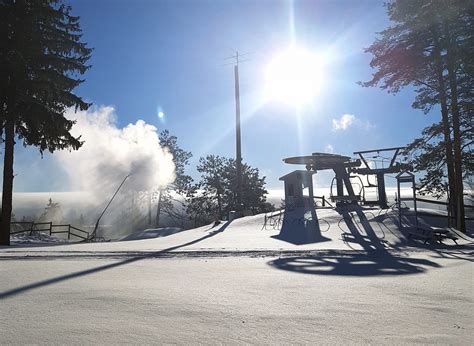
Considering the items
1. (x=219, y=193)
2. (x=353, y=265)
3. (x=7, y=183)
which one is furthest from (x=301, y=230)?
(x=219, y=193)

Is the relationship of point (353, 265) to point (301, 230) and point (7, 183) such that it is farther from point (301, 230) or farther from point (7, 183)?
point (7, 183)

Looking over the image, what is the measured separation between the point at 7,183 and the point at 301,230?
42.1ft

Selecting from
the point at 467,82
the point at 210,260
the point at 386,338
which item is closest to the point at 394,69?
the point at 467,82

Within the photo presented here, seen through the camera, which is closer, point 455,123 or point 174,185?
point 455,123

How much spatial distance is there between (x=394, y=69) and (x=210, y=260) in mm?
12455

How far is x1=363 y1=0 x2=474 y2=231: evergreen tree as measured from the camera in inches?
578

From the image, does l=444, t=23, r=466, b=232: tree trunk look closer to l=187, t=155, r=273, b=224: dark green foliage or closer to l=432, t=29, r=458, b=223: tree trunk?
l=432, t=29, r=458, b=223: tree trunk

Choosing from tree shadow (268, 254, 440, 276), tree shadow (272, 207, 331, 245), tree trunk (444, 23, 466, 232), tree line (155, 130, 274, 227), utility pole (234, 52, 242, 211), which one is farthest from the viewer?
tree line (155, 130, 274, 227)

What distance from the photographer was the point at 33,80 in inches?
680

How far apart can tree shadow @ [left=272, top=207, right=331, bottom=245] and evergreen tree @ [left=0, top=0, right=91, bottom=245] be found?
11141mm

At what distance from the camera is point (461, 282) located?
5.45m

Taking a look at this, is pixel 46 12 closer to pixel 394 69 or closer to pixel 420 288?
pixel 394 69

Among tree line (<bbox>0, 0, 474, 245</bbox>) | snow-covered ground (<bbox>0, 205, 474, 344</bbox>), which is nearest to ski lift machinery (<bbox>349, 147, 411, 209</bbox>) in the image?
tree line (<bbox>0, 0, 474, 245</bbox>)

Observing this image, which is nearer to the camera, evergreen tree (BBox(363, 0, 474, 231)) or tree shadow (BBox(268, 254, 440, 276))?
tree shadow (BBox(268, 254, 440, 276))
